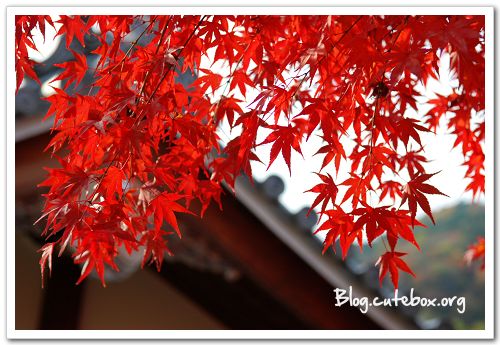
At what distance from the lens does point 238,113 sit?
1271 millimetres

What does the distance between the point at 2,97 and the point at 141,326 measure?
1882 mm

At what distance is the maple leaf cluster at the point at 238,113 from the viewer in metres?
1.05

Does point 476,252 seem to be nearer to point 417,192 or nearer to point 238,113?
point 417,192

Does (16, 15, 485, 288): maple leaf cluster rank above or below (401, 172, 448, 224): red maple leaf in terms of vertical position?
above

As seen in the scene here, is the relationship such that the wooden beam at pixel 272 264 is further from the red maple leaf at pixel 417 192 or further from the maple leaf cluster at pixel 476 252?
the red maple leaf at pixel 417 192

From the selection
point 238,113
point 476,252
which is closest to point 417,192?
point 238,113

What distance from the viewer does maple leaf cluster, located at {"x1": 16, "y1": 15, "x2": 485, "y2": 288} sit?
105 centimetres

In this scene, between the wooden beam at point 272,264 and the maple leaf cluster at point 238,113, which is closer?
the maple leaf cluster at point 238,113

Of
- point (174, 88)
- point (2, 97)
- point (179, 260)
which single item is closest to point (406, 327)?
point (179, 260)

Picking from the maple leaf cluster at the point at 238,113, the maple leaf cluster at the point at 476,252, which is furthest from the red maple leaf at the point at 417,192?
the maple leaf cluster at the point at 476,252

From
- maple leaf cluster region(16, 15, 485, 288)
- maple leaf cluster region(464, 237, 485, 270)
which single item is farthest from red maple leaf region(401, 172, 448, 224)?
maple leaf cluster region(464, 237, 485, 270)

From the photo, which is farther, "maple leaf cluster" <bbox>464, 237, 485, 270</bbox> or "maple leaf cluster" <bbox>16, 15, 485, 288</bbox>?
"maple leaf cluster" <bbox>464, 237, 485, 270</bbox>

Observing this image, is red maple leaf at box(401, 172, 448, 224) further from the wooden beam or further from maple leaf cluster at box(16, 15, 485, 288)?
the wooden beam
